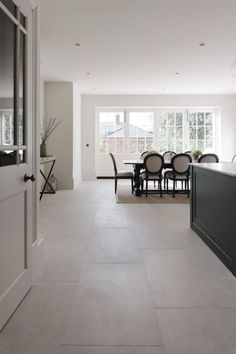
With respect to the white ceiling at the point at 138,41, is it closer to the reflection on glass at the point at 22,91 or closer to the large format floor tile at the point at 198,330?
the reflection on glass at the point at 22,91

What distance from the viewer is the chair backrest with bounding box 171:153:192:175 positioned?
6.02 m

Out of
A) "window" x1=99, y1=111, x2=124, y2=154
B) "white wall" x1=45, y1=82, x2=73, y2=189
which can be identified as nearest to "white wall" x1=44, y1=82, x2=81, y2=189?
"white wall" x1=45, y1=82, x2=73, y2=189

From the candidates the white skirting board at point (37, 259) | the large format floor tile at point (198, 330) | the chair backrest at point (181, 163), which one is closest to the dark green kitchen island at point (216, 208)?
the large format floor tile at point (198, 330)

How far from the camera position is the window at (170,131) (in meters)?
9.64

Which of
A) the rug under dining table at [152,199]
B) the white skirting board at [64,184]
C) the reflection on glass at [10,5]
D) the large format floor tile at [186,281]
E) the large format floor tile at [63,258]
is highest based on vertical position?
the reflection on glass at [10,5]

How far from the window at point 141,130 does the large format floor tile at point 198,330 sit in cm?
817

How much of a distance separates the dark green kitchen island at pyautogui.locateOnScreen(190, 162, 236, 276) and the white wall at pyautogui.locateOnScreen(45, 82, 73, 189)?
14.4ft

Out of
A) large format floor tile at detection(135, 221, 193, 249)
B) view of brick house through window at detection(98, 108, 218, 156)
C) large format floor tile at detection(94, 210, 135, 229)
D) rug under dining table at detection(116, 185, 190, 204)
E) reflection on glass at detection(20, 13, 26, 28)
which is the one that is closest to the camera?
reflection on glass at detection(20, 13, 26, 28)

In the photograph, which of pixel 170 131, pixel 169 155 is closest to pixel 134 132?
pixel 170 131

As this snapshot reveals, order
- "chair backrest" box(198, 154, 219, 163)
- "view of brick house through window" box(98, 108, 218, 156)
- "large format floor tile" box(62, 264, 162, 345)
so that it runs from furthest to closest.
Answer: "view of brick house through window" box(98, 108, 218, 156) → "chair backrest" box(198, 154, 219, 163) → "large format floor tile" box(62, 264, 162, 345)

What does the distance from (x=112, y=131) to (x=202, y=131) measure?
316 cm

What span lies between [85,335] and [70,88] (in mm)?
6739

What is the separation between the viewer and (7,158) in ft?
5.36

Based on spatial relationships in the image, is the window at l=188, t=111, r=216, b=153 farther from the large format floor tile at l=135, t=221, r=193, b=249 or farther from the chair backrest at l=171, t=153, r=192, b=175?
the large format floor tile at l=135, t=221, r=193, b=249
